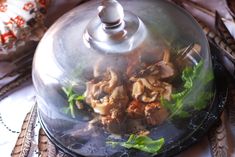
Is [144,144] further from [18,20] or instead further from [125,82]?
[18,20]

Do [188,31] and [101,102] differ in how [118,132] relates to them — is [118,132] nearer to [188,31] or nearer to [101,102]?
[101,102]

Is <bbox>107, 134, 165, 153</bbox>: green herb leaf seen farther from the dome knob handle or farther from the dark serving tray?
the dome knob handle

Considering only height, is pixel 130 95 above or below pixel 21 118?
above

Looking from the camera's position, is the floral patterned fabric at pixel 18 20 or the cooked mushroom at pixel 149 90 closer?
the cooked mushroom at pixel 149 90

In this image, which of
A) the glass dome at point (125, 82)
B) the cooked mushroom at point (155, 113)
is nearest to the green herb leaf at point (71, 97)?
the glass dome at point (125, 82)

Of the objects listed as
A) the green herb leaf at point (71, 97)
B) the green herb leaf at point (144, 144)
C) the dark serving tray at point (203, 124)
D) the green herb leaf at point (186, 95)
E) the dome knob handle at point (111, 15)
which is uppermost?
the dome knob handle at point (111, 15)

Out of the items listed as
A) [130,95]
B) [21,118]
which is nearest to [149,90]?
[130,95]

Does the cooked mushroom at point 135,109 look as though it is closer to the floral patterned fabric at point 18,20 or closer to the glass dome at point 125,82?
the glass dome at point 125,82
